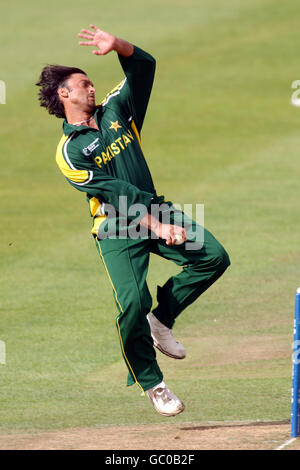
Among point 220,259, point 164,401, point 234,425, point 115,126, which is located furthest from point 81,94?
point 234,425

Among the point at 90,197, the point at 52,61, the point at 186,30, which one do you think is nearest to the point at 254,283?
the point at 90,197

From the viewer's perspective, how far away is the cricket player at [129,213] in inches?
294

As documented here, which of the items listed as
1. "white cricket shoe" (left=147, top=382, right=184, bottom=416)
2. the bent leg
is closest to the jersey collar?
the bent leg

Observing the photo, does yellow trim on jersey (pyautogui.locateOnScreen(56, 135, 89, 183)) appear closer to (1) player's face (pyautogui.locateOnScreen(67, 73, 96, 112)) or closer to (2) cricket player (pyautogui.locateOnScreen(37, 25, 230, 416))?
(2) cricket player (pyautogui.locateOnScreen(37, 25, 230, 416))

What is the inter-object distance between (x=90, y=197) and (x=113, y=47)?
1.20m

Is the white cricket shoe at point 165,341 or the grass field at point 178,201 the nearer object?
the white cricket shoe at point 165,341

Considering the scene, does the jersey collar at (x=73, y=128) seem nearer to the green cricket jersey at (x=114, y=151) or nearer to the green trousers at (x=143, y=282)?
the green cricket jersey at (x=114, y=151)

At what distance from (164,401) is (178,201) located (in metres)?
8.00

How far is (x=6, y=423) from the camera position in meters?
8.05

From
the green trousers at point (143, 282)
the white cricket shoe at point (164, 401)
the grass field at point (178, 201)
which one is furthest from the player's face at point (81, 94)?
the grass field at point (178, 201)

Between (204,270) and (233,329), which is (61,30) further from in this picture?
(204,270)

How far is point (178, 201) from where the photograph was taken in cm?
1523

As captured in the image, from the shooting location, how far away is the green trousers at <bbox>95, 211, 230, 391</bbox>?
24.5 feet

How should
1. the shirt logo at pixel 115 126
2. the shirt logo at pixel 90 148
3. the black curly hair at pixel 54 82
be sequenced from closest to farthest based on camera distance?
the shirt logo at pixel 90 148
the shirt logo at pixel 115 126
the black curly hair at pixel 54 82
